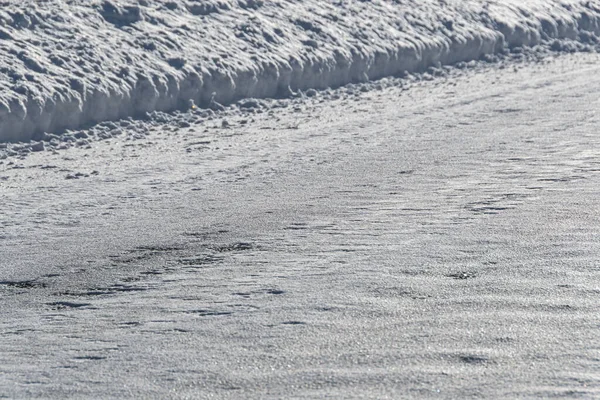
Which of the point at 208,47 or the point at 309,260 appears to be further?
the point at 208,47

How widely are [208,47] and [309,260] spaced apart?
7.12 metres

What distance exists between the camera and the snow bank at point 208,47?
1127 cm

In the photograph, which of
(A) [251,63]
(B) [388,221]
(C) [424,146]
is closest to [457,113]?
(C) [424,146]

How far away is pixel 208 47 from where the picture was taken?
1329 centimetres

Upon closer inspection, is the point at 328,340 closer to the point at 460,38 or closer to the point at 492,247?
the point at 492,247

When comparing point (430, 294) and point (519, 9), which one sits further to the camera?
point (519, 9)

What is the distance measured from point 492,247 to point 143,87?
596cm

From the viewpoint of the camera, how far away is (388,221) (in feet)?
24.4

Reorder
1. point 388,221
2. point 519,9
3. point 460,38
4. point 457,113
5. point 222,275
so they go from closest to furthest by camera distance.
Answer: point 222,275
point 388,221
point 457,113
point 460,38
point 519,9

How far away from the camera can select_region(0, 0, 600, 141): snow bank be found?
37.0ft

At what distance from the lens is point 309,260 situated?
6.59 metres

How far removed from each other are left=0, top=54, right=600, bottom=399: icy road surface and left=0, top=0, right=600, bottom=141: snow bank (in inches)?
30.6

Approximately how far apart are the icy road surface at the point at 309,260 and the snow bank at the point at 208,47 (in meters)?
0.78

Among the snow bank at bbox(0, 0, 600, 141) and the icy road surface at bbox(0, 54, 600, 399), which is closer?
the icy road surface at bbox(0, 54, 600, 399)
